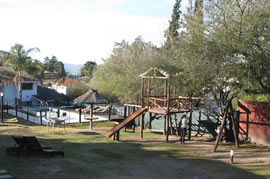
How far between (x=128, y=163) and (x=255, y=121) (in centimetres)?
809

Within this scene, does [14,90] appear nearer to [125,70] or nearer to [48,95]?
[48,95]

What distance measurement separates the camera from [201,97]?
17.5m

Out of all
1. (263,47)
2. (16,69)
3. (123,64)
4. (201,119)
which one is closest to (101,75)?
(123,64)

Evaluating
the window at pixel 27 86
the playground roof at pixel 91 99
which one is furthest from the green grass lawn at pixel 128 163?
the window at pixel 27 86

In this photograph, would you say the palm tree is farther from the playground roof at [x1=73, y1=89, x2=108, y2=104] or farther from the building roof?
the playground roof at [x1=73, y1=89, x2=108, y2=104]

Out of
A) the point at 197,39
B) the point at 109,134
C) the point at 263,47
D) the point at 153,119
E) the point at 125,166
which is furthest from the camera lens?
the point at 153,119

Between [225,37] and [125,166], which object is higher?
[225,37]

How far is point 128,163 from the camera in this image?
36.1 ft

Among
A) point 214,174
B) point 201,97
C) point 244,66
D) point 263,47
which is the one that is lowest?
point 214,174

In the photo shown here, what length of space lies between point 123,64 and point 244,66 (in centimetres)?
2288

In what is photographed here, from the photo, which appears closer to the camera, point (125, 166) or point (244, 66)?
point (125, 166)

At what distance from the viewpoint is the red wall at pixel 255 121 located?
48.4 ft

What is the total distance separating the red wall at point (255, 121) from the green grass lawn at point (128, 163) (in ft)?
3.03

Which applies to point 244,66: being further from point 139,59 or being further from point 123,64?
point 123,64
